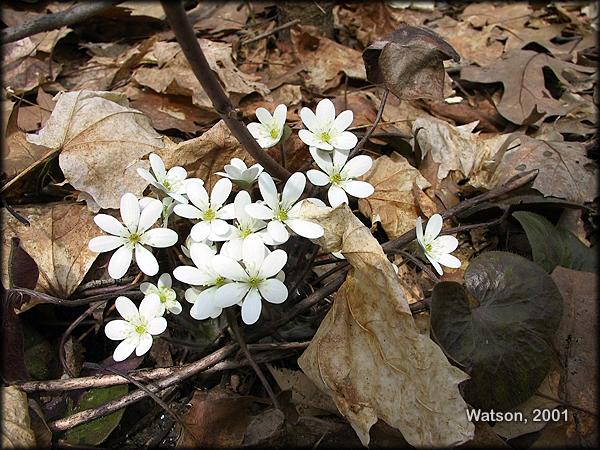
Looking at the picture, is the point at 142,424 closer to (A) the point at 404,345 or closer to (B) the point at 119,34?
(A) the point at 404,345

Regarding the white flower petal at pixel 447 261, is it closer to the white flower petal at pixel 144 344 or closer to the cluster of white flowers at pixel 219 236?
the cluster of white flowers at pixel 219 236

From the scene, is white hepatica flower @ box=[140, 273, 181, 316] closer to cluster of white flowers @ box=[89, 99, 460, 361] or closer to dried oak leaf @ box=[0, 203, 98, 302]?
cluster of white flowers @ box=[89, 99, 460, 361]

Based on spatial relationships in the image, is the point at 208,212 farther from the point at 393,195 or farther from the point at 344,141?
the point at 393,195

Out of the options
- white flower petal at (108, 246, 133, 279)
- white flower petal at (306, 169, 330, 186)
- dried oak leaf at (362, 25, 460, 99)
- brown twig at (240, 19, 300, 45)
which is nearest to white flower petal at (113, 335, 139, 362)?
white flower petal at (108, 246, 133, 279)

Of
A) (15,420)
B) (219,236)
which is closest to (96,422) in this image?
(15,420)

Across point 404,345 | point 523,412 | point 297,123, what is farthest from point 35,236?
point 523,412

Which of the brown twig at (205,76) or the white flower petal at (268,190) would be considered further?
the white flower petal at (268,190)

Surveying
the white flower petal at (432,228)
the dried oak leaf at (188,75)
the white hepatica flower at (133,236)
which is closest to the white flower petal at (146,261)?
the white hepatica flower at (133,236)
